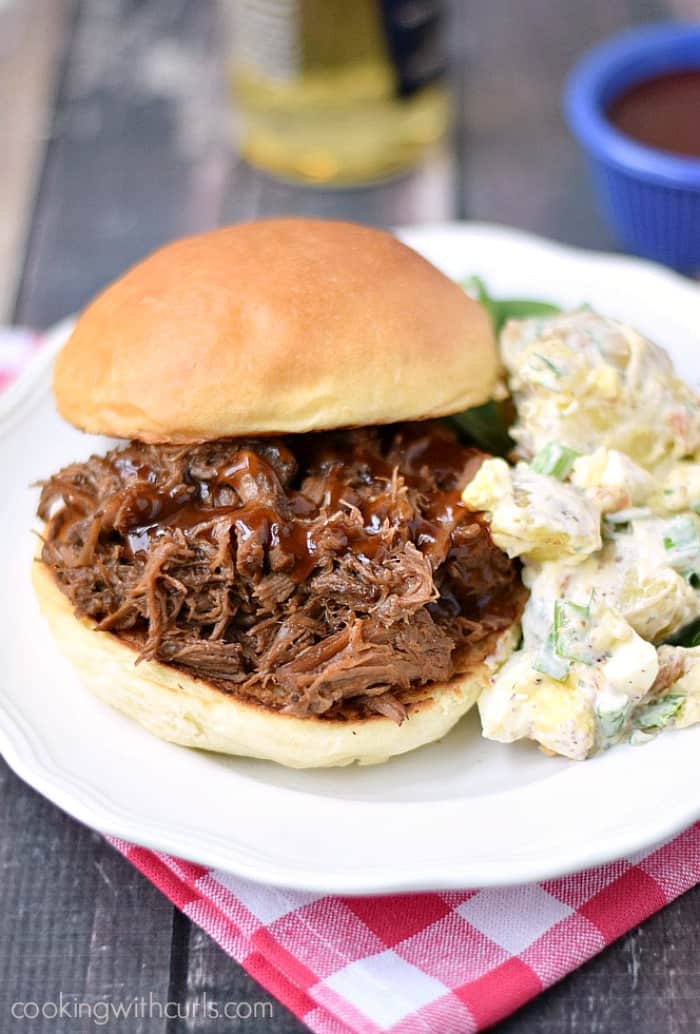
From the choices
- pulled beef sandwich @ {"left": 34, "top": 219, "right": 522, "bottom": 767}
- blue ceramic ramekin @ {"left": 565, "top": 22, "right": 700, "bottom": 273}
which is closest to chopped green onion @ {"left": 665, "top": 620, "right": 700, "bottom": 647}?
pulled beef sandwich @ {"left": 34, "top": 219, "right": 522, "bottom": 767}

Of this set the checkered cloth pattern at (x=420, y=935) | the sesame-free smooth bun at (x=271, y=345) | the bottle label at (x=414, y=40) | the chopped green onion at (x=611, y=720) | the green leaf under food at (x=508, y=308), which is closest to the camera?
the checkered cloth pattern at (x=420, y=935)

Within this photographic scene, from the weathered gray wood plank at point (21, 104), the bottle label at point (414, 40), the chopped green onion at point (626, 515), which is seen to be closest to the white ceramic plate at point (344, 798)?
the chopped green onion at point (626, 515)

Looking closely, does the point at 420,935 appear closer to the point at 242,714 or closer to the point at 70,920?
the point at 242,714

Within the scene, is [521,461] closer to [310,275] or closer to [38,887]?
[310,275]

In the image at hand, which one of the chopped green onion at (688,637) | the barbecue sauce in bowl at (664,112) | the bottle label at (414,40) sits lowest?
the chopped green onion at (688,637)

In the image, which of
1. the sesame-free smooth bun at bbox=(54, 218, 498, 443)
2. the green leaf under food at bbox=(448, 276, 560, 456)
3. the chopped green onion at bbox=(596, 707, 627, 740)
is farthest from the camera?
the green leaf under food at bbox=(448, 276, 560, 456)

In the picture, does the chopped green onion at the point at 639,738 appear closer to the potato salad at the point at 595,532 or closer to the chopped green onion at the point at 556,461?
the potato salad at the point at 595,532

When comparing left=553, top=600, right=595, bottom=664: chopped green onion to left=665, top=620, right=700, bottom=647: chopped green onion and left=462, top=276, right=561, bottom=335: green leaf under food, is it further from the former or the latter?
left=462, top=276, right=561, bottom=335: green leaf under food

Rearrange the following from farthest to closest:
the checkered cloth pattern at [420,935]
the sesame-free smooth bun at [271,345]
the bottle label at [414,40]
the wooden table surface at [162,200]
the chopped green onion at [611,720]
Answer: the bottle label at [414,40]
the sesame-free smooth bun at [271,345]
the chopped green onion at [611,720]
the wooden table surface at [162,200]
the checkered cloth pattern at [420,935]
